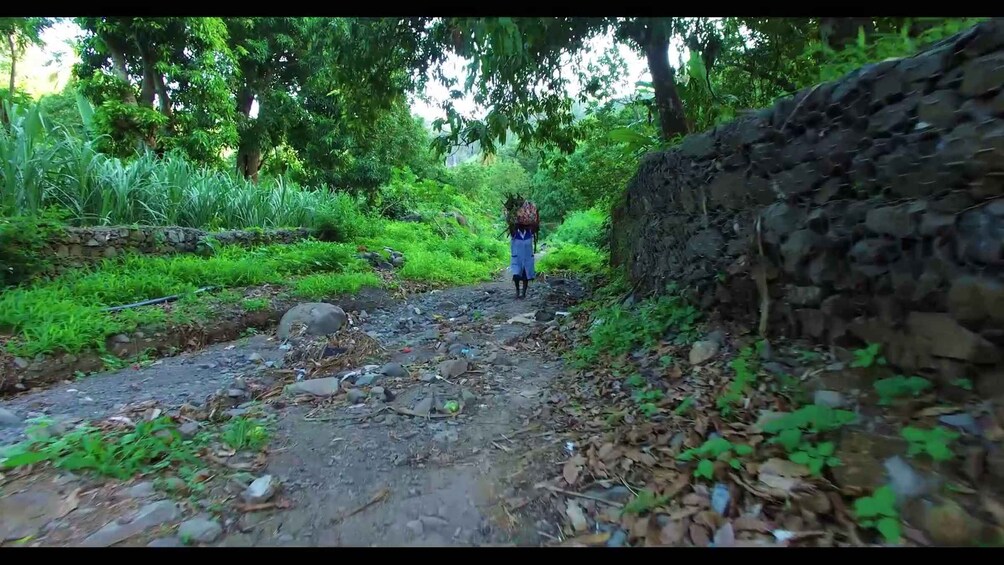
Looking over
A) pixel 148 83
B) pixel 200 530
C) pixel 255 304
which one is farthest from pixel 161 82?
pixel 200 530

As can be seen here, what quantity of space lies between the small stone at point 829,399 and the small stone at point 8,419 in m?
4.68

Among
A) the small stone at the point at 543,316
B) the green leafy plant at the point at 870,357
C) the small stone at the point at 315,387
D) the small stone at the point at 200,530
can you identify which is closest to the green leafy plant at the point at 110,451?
the small stone at the point at 200,530

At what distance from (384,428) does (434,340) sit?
7.73 feet

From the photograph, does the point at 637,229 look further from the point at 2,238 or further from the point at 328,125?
the point at 328,125

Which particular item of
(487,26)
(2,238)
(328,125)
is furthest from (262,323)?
(328,125)

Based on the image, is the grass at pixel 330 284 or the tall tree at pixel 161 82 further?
the tall tree at pixel 161 82

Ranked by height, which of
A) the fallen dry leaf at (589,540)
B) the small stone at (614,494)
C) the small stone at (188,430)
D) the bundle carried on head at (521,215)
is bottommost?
the fallen dry leaf at (589,540)

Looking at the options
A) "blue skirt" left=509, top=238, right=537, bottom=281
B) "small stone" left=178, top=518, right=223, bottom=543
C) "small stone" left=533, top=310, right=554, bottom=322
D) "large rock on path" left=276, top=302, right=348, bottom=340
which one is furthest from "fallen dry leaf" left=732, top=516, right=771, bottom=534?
"blue skirt" left=509, top=238, right=537, bottom=281

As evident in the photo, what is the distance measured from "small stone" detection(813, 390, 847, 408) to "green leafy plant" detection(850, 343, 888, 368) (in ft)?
0.61

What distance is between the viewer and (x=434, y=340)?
18.0 ft

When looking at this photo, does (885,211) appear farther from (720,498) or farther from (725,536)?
(725,536)

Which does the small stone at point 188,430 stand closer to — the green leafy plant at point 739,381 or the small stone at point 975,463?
the green leafy plant at point 739,381

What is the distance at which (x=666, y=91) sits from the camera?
21.7 ft

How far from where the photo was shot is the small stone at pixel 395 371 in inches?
164
